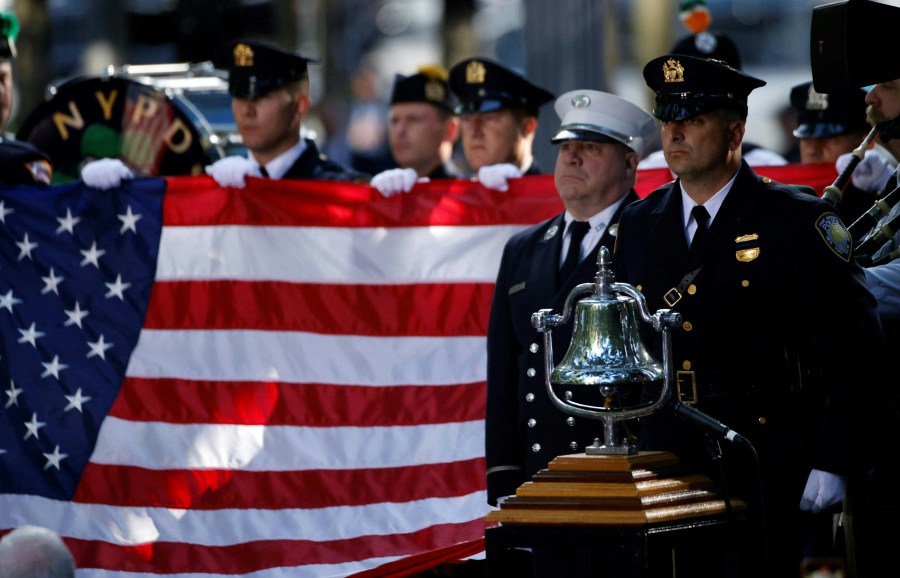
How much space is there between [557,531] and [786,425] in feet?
3.00

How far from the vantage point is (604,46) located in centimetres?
884

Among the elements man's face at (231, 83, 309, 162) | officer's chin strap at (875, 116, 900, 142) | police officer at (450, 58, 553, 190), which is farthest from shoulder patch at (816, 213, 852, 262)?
man's face at (231, 83, 309, 162)

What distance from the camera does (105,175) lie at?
296 inches

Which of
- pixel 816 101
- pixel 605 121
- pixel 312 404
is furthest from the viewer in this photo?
pixel 816 101

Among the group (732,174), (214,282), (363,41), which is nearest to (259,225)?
(214,282)

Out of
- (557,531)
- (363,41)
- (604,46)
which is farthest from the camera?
(363,41)

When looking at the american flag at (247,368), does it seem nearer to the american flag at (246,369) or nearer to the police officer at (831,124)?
the american flag at (246,369)

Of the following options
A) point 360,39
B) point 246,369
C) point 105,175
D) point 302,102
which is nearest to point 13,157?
point 105,175

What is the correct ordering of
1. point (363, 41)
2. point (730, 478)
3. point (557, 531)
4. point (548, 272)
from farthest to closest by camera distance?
point (363, 41) < point (548, 272) < point (730, 478) < point (557, 531)

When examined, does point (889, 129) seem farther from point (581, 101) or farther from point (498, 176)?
point (498, 176)

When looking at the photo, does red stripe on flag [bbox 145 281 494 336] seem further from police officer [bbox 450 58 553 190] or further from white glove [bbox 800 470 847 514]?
white glove [bbox 800 470 847 514]

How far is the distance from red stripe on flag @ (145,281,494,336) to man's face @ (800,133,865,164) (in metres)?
1.52

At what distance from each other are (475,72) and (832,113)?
165 cm

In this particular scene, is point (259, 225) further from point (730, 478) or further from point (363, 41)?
point (363, 41)
